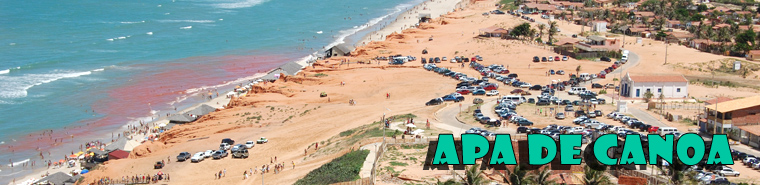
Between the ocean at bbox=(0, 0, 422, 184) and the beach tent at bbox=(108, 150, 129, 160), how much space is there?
646 cm

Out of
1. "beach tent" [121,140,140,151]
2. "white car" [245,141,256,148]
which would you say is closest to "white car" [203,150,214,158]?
"white car" [245,141,256,148]

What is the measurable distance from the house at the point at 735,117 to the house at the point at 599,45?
3857 cm

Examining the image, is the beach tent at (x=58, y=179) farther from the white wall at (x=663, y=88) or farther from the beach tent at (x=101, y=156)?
the white wall at (x=663, y=88)

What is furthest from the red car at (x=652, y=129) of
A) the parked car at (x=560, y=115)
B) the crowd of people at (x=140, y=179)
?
the crowd of people at (x=140, y=179)

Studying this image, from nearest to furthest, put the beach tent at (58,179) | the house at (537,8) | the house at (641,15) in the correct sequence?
the beach tent at (58,179) → the house at (641,15) → the house at (537,8)

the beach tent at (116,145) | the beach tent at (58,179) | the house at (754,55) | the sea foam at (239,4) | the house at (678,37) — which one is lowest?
the beach tent at (58,179)

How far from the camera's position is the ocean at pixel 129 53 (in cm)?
7456

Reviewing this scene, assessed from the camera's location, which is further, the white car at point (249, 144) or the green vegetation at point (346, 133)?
the white car at point (249, 144)

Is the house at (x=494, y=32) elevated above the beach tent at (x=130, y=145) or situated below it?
above

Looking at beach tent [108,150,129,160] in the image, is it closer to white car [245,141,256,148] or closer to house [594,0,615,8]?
white car [245,141,256,148]

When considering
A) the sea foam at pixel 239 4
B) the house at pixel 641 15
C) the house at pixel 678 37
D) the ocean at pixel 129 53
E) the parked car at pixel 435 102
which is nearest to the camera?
the parked car at pixel 435 102

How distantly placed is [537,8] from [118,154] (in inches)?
3766

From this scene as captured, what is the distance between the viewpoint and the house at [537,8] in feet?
458

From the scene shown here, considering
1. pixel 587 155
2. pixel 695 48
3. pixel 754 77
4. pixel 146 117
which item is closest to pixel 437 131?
pixel 587 155
